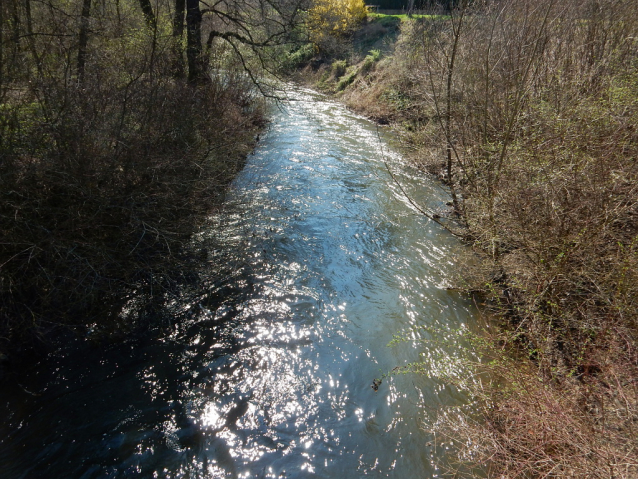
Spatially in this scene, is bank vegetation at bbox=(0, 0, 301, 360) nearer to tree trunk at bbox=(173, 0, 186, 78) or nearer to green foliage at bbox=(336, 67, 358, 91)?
tree trunk at bbox=(173, 0, 186, 78)

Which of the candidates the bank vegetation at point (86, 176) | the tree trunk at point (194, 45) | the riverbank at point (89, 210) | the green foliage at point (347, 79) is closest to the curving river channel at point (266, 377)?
the riverbank at point (89, 210)

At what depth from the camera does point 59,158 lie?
176 inches

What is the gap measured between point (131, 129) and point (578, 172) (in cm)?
614

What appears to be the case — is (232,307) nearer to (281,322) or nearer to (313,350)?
(281,322)

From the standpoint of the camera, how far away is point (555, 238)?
13.8 ft

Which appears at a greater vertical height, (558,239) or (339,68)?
(339,68)

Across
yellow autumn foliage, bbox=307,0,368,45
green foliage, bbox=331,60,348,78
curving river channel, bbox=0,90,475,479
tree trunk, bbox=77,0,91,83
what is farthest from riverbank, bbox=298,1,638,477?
yellow autumn foliage, bbox=307,0,368,45

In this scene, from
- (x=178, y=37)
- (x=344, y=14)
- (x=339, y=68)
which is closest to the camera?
(x=178, y=37)

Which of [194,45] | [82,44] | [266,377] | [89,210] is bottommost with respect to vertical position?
[266,377]

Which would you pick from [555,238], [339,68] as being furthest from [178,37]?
[339,68]

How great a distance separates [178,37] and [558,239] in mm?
8974

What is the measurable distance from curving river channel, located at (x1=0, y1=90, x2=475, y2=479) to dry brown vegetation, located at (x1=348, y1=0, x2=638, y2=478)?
0.73 m

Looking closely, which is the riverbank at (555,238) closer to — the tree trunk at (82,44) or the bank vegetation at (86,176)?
the bank vegetation at (86,176)

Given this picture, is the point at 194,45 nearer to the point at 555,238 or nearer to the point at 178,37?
the point at 178,37
